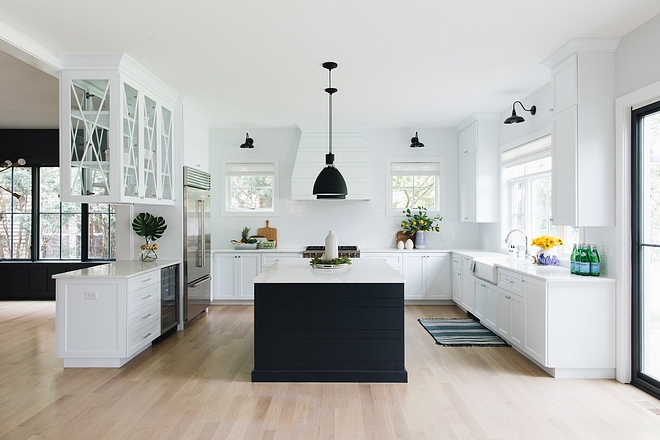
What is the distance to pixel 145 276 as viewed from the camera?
4477mm

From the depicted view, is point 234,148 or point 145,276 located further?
point 234,148

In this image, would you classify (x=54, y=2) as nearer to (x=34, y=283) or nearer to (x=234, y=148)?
(x=234, y=148)

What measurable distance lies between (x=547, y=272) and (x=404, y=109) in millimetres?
2905

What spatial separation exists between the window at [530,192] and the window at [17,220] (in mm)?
7572

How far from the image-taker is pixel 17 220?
7508 mm

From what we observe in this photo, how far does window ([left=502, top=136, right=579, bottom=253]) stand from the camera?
5027 millimetres

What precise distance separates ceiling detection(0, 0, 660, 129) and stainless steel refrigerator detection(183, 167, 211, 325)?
1110mm

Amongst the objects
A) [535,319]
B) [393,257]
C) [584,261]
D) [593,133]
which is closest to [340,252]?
[393,257]

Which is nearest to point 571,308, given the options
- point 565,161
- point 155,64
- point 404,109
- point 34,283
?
point 565,161

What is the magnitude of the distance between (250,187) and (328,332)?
4.17 m

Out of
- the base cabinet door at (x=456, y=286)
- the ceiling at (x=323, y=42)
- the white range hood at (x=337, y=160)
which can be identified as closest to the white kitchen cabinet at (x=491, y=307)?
the base cabinet door at (x=456, y=286)

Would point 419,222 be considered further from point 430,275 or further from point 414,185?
point 430,275

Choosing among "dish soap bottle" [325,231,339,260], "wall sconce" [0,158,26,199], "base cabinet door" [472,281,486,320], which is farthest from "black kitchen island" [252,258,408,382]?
"wall sconce" [0,158,26,199]

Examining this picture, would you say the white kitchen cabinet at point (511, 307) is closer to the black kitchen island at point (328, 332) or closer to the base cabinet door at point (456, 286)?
the black kitchen island at point (328, 332)
